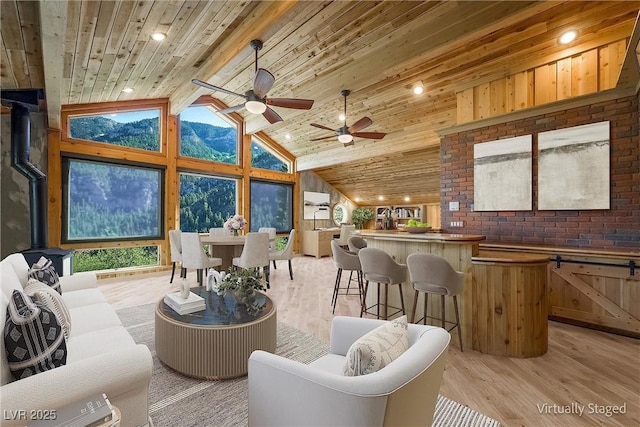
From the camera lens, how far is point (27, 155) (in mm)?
3590

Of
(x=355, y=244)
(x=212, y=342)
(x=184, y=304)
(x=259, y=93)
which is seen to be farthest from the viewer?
(x=355, y=244)

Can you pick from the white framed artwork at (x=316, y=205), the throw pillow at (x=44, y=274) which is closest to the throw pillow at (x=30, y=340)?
the throw pillow at (x=44, y=274)

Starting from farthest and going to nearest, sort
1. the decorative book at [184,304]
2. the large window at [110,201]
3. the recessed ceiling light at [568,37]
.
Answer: the large window at [110,201] → the recessed ceiling light at [568,37] → the decorative book at [184,304]

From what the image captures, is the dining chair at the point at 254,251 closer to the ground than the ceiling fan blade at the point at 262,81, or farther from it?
closer to the ground

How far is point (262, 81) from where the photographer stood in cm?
327

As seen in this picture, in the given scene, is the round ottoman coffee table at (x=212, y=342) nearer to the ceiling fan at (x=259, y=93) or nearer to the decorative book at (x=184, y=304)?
the decorative book at (x=184, y=304)

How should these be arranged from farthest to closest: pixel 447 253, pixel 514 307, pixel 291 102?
pixel 291 102 < pixel 447 253 < pixel 514 307

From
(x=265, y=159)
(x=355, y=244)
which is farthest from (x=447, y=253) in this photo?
(x=265, y=159)

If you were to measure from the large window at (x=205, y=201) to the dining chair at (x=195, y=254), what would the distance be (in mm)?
2108

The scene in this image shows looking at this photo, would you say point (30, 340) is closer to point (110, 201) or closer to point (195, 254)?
point (195, 254)

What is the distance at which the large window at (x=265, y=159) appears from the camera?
7773mm

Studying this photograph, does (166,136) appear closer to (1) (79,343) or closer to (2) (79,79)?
(2) (79,79)

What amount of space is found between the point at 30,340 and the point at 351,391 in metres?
1.34

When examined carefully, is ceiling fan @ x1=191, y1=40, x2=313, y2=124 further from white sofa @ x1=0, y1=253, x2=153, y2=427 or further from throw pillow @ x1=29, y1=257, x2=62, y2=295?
white sofa @ x1=0, y1=253, x2=153, y2=427
